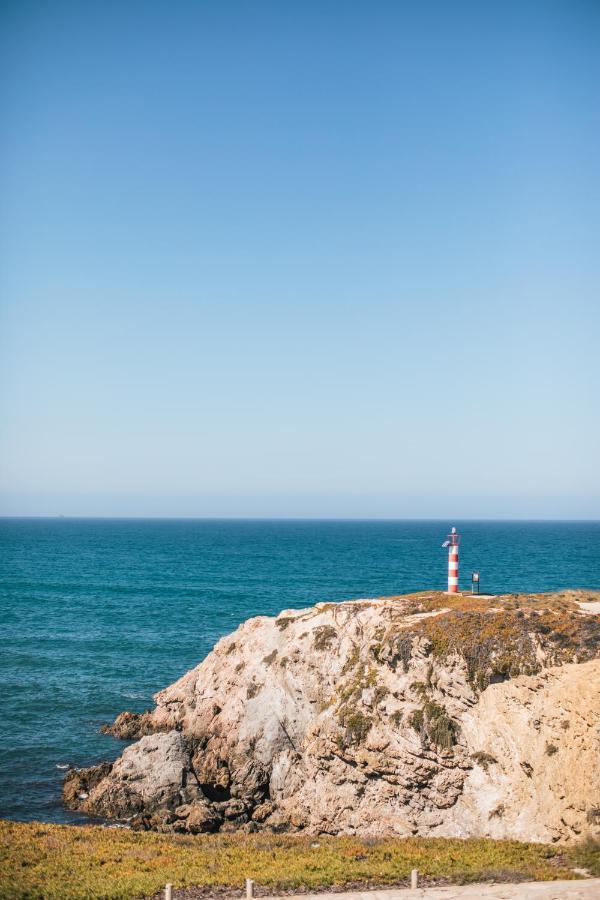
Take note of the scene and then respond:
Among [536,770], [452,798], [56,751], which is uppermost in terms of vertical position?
[536,770]

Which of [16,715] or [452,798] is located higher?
[452,798]

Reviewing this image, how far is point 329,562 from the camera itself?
12900cm

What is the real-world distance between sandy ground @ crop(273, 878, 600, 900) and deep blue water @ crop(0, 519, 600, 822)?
17741 millimetres

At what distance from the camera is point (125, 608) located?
249 ft

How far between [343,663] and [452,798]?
7983 millimetres

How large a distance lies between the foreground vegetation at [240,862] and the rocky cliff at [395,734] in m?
2.25

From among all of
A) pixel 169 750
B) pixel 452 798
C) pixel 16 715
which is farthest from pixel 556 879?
pixel 16 715

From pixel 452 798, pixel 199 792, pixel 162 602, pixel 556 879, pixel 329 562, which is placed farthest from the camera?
pixel 329 562

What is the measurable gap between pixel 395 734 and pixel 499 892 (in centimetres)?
991

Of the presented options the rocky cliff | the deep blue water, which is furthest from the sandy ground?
the deep blue water

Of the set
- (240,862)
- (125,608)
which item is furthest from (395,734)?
(125,608)

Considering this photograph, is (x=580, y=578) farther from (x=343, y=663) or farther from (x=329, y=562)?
(x=343, y=663)

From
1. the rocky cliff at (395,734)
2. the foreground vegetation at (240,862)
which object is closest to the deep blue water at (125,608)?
the rocky cliff at (395,734)

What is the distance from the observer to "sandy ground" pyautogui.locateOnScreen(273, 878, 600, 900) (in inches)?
673
